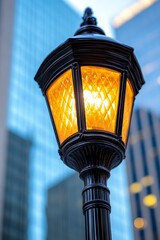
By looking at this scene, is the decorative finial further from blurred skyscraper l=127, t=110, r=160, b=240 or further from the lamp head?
blurred skyscraper l=127, t=110, r=160, b=240

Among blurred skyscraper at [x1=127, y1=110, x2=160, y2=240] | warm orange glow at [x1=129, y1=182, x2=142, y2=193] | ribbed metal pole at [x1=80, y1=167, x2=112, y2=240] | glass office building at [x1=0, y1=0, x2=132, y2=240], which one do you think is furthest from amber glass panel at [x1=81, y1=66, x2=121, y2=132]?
glass office building at [x1=0, y1=0, x2=132, y2=240]

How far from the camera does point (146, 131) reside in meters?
61.5

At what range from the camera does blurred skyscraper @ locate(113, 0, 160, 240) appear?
54.2 meters

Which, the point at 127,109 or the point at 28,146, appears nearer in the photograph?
the point at 127,109

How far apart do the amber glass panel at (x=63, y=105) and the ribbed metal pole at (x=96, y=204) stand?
0.32 metres

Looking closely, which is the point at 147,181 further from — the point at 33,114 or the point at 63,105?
the point at 63,105

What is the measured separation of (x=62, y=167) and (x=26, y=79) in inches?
640

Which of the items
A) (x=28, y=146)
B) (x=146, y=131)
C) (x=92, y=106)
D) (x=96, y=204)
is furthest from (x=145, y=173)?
(x=96, y=204)

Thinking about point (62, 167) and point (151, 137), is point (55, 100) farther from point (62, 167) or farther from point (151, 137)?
point (62, 167)

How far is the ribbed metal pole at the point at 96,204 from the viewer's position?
289 centimetres

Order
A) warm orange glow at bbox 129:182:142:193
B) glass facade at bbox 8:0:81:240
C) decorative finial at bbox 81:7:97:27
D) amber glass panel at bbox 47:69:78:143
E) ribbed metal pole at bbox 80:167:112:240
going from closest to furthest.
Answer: ribbed metal pole at bbox 80:167:112:240, amber glass panel at bbox 47:69:78:143, decorative finial at bbox 81:7:97:27, warm orange glow at bbox 129:182:142:193, glass facade at bbox 8:0:81:240

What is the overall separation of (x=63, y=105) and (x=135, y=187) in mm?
56037

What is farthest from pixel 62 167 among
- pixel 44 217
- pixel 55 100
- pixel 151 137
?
pixel 55 100

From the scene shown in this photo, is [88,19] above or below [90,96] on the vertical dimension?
above
